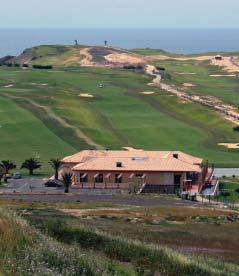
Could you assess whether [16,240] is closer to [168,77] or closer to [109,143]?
[109,143]

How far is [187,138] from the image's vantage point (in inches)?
3435

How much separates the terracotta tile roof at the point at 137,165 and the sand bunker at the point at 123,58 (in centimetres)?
10743

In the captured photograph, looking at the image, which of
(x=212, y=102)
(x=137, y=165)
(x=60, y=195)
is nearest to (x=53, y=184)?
(x=60, y=195)

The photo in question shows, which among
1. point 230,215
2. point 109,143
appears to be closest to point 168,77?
point 109,143

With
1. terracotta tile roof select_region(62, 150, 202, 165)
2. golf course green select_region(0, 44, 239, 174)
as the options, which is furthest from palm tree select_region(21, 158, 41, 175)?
terracotta tile roof select_region(62, 150, 202, 165)

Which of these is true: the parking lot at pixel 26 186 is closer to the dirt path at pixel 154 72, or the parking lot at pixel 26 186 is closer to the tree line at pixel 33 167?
the tree line at pixel 33 167

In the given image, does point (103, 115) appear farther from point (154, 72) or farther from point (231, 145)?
point (154, 72)

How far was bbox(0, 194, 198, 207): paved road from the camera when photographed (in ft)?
164

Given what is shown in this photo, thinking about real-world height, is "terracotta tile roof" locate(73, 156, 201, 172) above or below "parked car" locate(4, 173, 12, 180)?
above

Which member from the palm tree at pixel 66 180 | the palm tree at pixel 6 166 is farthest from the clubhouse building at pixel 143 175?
the palm tree at pixel 6 166

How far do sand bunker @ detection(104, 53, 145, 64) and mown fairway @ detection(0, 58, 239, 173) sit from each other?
87.7ft

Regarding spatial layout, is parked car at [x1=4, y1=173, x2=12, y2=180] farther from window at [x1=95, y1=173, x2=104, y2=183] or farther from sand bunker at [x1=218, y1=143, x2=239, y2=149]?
sand bunker at [x1=218, y1=143, x2=239, y2=149]

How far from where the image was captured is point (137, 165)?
209 feet

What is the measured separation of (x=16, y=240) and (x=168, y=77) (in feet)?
429
